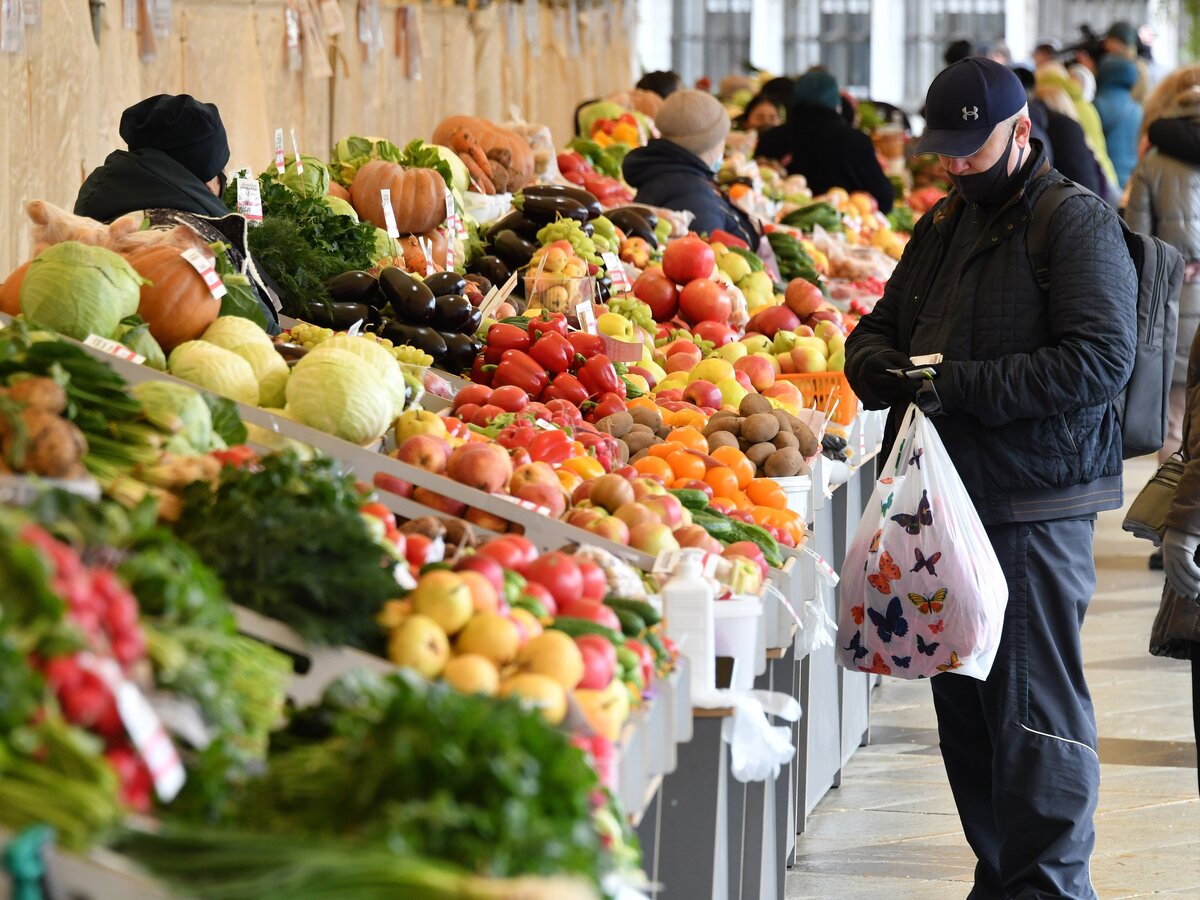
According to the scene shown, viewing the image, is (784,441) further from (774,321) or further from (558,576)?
(774,321)

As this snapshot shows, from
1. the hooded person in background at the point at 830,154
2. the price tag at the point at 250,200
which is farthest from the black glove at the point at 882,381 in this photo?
the hooded person in background at the point at 830,154

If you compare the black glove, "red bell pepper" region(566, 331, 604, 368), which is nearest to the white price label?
"red bell pepper" region(566, 331, 604, 368)

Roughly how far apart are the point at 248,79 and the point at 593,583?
4.73 meters

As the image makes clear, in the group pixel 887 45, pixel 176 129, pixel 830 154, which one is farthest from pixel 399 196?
pixel 887 45

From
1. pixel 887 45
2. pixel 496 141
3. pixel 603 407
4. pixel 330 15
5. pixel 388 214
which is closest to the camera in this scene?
pixel 603 407

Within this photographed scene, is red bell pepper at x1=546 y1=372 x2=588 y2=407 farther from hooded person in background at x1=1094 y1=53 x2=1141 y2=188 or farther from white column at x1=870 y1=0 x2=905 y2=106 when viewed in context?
white column at x1=870 y1=0 x2=905 y2=106

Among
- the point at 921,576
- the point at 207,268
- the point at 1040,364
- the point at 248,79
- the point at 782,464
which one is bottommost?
the point at 921,576

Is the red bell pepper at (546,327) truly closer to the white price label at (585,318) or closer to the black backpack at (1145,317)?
the white price label at (585,318)

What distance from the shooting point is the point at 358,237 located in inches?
180

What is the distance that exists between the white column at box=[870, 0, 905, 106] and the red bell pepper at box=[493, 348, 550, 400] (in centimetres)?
1832

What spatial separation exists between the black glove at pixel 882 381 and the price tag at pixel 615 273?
1894 millimetres

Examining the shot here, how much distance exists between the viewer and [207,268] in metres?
3.33

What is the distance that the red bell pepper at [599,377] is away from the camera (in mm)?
4152

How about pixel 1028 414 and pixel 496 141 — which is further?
pixel 496 141
